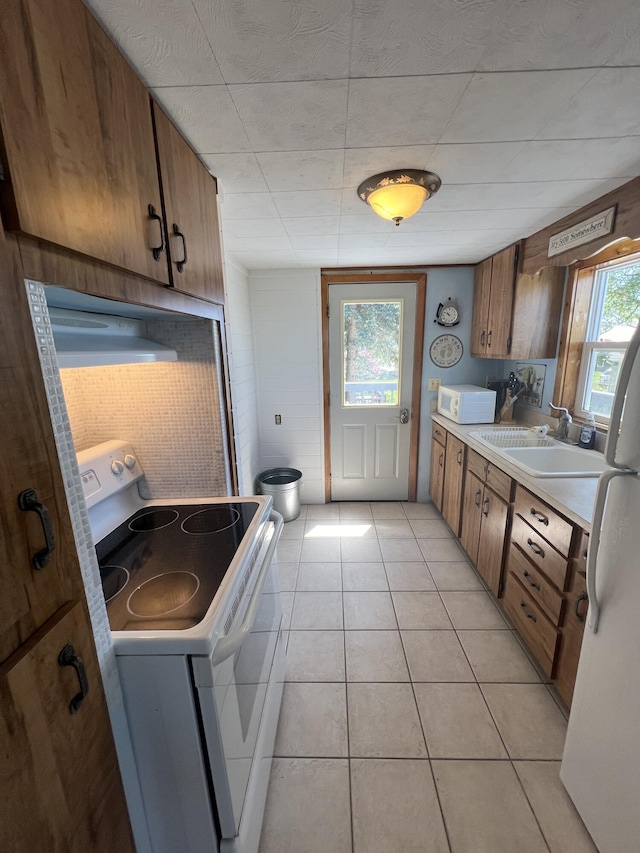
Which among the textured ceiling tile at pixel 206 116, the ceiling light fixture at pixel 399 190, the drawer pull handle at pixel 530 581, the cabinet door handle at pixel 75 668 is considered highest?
the textured ceiling tile at pixel 206 116

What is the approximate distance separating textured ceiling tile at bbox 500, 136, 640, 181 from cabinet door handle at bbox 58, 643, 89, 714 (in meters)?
1.86

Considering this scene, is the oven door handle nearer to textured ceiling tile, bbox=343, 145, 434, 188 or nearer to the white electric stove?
the white electric stove

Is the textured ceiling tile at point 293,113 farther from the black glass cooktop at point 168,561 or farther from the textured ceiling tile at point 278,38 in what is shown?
the black glass cooktop at point 168,561

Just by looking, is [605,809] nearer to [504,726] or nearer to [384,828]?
[504,726]

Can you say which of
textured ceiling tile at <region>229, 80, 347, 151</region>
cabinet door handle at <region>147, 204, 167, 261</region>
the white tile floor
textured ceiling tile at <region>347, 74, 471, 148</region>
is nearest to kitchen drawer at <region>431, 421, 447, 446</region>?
the white tile floor

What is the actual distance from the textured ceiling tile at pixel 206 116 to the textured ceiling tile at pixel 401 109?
1.14ft

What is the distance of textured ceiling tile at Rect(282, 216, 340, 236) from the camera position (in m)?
1.83

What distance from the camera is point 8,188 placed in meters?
0.49

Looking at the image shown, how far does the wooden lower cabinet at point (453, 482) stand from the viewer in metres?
2.60

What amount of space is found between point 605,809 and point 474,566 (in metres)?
1.46

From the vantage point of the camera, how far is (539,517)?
160 centimetres

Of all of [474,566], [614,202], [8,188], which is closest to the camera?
[8,188]

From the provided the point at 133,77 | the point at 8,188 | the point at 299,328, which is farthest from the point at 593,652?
the point at 299,328

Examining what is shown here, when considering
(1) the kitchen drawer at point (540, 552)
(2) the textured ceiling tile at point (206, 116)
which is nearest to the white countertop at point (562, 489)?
(1) the kitchen drawer at point (540, 552)
